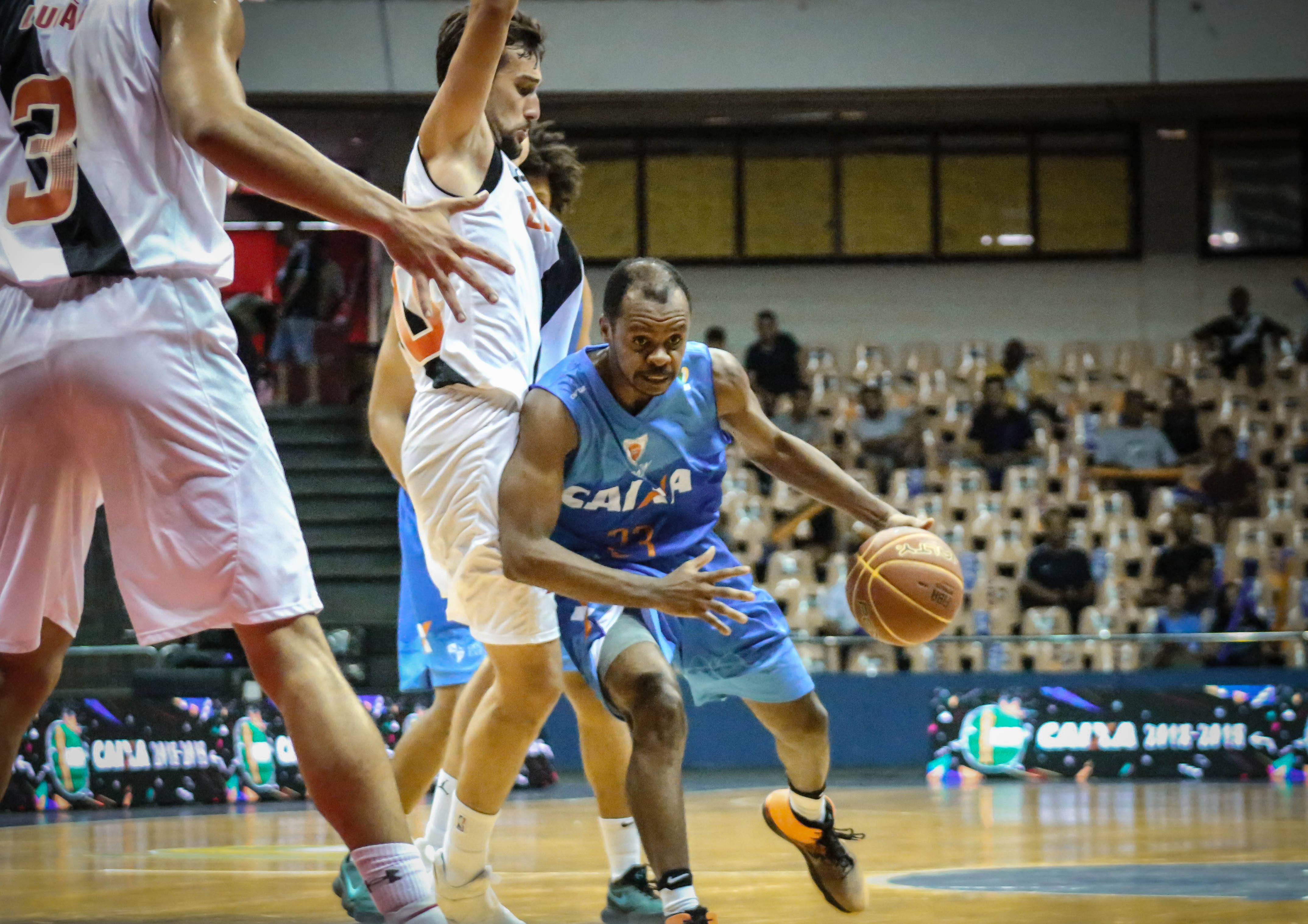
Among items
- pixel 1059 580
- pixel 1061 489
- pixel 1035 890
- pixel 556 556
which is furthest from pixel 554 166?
pixel 1061 489

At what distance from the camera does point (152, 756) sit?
984cm

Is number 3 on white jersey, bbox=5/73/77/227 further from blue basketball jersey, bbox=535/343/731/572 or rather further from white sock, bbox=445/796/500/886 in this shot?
white sock, bbox=445/796/500/886

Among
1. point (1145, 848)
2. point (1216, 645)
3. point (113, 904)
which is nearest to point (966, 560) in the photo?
point (1216, 645)

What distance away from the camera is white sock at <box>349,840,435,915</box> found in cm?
284

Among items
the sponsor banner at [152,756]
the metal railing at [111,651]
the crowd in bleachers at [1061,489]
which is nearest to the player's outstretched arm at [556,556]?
the sponsor banner at [152,756]

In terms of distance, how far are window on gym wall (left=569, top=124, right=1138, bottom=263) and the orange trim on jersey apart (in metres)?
13.2

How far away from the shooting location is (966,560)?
41.1 feet

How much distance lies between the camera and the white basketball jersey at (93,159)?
2.96 meters

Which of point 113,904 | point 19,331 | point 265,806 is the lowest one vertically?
point 265,806

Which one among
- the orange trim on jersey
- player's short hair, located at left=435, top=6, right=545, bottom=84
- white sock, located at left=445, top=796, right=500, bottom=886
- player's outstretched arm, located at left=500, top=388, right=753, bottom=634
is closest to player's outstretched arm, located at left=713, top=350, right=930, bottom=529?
player's outstretched arm, located at left=500, top=388, right=753, bottom=634

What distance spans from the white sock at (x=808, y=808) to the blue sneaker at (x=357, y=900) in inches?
48.1

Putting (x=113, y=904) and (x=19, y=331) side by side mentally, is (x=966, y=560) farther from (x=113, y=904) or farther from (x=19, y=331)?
(x=19, y=331)

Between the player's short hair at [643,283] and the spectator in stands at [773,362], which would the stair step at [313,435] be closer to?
the spectator in stands at [773,362]

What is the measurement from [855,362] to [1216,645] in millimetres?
6282
